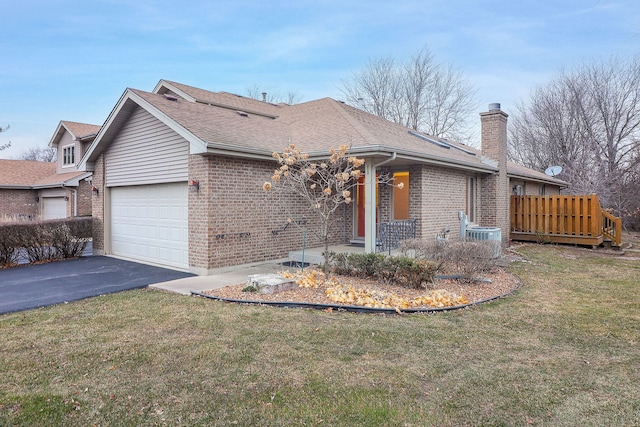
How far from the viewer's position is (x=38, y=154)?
4984 centimetres

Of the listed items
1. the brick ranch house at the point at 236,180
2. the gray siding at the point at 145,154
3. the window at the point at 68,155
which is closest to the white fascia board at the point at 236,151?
the brick ranch house at the point at 236,180

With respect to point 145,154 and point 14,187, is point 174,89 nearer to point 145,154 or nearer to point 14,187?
point 145,154

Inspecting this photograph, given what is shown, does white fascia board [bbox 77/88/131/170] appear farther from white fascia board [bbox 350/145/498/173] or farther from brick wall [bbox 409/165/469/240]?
brick wall [bbox 409/165/469/240]

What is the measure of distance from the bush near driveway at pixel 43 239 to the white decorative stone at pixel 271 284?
306 inches

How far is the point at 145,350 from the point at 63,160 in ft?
81.0

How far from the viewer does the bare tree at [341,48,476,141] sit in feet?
97.2

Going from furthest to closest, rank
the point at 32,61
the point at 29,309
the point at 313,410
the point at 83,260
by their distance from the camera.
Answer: the point at 32,61 → the point at 83,260 → the point at 29,309 → the point at 313,410

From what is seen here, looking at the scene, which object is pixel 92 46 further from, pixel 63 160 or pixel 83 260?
pixel 63 160

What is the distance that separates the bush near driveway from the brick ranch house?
2.08 feet

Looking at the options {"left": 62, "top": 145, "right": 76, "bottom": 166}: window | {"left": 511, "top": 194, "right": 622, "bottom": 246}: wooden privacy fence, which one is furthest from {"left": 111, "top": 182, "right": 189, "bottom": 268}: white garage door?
{"left": 62, "top": 145, "right": 76, "bottom": 166}: window

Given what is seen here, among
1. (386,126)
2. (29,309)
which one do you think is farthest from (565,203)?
(29,309)

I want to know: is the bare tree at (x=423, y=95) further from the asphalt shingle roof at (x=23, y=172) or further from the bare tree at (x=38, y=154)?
the bare tree at (x=38, y=154)

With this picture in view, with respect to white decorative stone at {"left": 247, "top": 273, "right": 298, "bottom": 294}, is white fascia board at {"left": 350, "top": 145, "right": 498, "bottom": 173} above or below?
above

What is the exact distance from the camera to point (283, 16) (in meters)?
14.2
